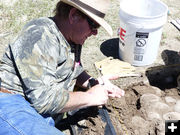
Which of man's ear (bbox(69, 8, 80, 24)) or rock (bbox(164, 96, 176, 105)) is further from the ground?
man's ear (bbox(69, 8, 80, 24))

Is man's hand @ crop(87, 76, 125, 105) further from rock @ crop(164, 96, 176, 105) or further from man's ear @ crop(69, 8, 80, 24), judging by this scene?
rock @ crop(164, 96, 176, 105)

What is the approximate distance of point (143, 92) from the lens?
3.03 metres

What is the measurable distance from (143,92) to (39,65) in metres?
1.75

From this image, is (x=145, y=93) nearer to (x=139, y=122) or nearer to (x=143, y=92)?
(x=143, y=92)

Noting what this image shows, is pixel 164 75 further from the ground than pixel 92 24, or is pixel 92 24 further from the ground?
pixel 92 24

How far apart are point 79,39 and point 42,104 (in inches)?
26.1

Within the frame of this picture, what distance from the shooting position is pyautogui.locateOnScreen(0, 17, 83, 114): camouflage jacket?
1.69 m

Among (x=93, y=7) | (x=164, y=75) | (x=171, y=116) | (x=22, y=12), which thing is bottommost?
(x=164, y=75)

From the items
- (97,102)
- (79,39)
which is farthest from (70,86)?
(79,39)

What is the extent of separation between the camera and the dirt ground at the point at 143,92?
2588mm

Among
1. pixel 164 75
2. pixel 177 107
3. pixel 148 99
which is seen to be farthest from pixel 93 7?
pixel 164 75

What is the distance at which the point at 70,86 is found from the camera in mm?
2420

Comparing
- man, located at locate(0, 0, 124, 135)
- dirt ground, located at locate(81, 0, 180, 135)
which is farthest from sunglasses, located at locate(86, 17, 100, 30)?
dirt ground, located at locate(81, 0, 180, 135)

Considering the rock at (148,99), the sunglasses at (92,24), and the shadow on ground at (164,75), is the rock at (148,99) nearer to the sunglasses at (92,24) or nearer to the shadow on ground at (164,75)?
the shadow on ground at (164,75)
